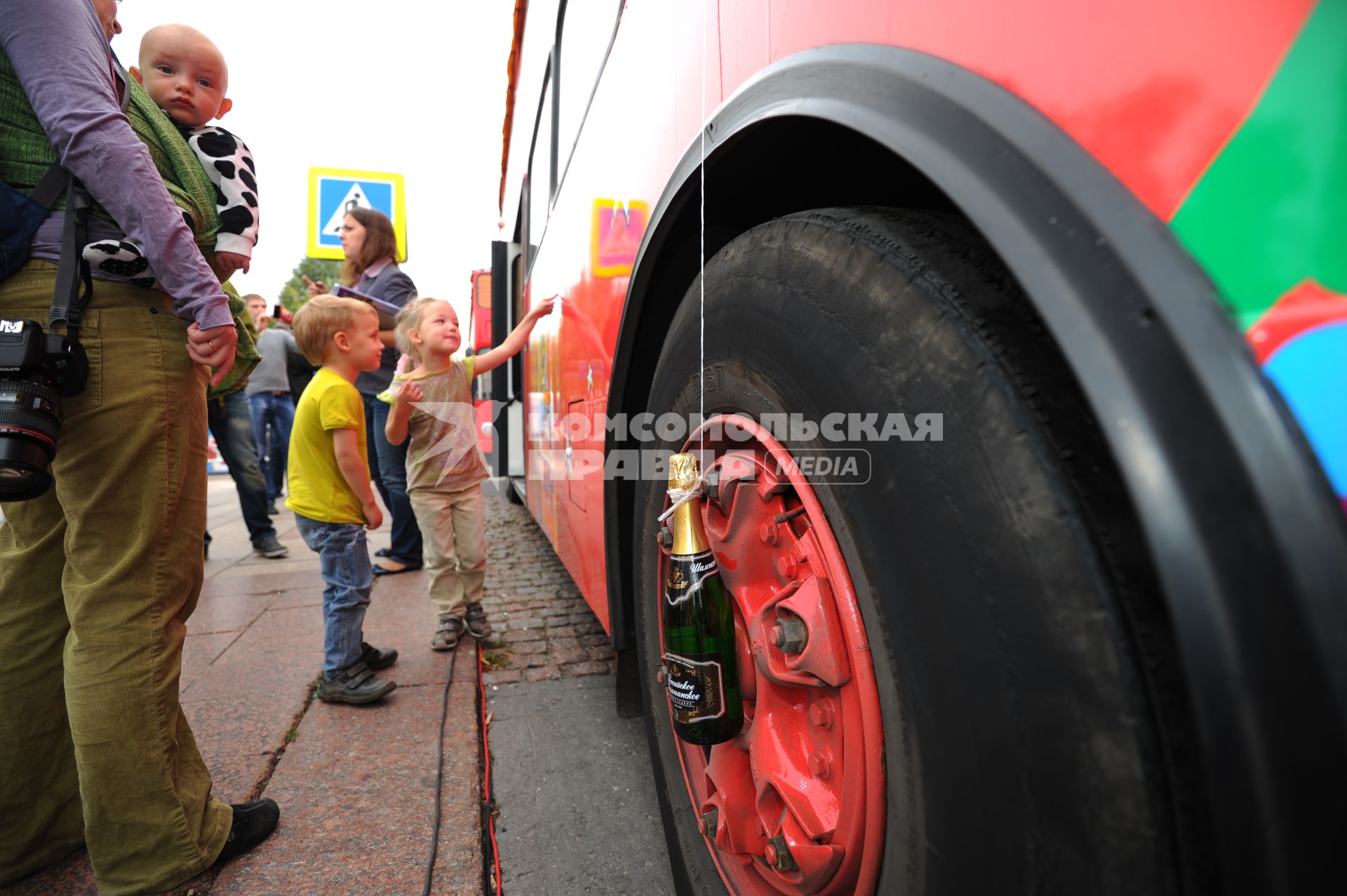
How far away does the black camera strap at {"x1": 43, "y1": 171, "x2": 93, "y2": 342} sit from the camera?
1.25m

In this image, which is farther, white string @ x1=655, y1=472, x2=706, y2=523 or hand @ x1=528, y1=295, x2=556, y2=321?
hand @ x1=528, y1=295, x2=556, y2=321

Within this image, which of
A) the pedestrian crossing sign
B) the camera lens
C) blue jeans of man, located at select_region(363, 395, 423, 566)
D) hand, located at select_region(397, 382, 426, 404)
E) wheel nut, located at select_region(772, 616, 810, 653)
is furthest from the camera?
the pedestrian crossing sign

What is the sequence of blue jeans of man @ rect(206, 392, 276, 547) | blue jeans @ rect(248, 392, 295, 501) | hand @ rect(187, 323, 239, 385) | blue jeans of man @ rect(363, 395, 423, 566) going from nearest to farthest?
hand @ rect(187, 323, 239, 385), blue jeans of man @ rect(363, 395, 423, 566), blue jeans of man @ rect(206, 392, 276, 547), blue jeans @ rect(248, 392, 295, 501)

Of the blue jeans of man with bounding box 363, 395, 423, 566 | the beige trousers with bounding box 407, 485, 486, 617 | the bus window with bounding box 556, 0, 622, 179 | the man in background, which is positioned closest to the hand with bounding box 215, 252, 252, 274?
the bus window with bounding box 556, 0, 622, 179

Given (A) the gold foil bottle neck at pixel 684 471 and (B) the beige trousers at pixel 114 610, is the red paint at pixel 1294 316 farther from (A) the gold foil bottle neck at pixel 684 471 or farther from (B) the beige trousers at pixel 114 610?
(B) the beige trousers at pixel 114 610

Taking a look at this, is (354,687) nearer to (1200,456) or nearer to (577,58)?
(577,58)

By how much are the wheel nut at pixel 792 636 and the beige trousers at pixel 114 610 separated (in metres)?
1.24

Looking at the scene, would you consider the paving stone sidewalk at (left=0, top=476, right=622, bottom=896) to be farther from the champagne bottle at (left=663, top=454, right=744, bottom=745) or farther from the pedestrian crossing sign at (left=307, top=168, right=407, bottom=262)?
the pedestrian crossing sign at (left=307, top=168, right=407, bottom=262)

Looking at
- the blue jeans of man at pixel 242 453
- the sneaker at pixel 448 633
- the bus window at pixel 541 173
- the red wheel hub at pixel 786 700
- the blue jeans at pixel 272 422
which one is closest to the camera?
the red wheel hub at pixel 786 700

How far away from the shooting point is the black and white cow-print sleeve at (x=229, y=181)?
4.99ft

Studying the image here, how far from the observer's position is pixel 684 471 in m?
1.06

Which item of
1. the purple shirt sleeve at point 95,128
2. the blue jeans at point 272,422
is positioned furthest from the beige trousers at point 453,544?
the blue jeans at point 272,422

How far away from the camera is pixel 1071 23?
48 cm

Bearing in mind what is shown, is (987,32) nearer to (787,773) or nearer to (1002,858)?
(1002,858)
